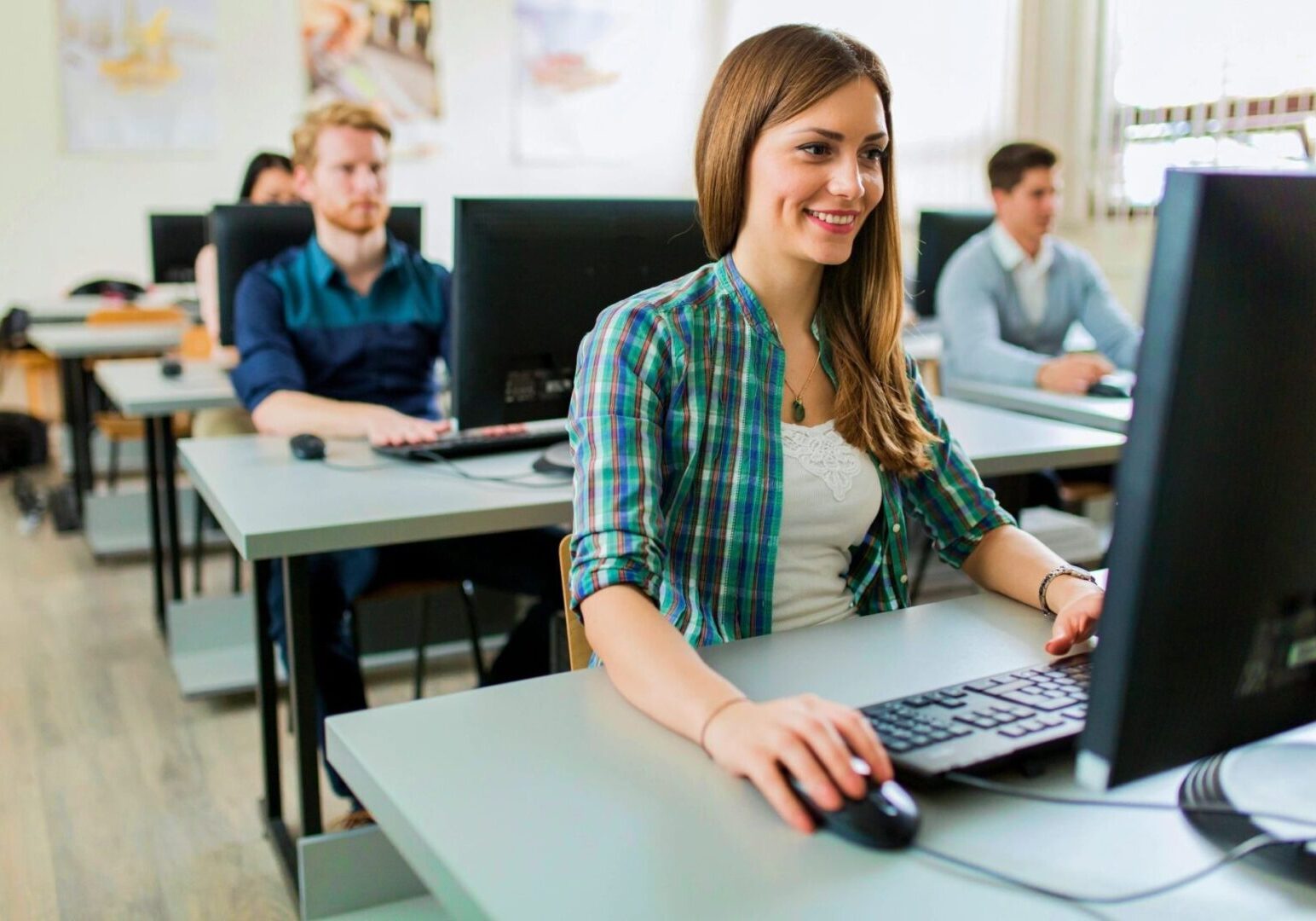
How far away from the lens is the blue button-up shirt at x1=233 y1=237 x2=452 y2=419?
2.46 metres

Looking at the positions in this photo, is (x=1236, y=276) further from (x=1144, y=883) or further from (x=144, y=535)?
(x=144, y=535)

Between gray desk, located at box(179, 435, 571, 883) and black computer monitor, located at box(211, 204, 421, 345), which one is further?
black computer monitor, located at box(211, 204, 421, 345)

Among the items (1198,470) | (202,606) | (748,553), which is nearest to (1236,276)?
(1198,470)

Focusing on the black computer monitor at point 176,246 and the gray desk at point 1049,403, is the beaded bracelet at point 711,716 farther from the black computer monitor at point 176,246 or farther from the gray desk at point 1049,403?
the black computer monitor at point 176,246

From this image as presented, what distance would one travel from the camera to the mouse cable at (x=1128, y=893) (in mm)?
711

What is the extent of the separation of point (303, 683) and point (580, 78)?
234 inches

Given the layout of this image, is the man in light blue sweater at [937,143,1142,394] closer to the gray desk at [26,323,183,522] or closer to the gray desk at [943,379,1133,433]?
the gray desk at [943,379,1133,433]

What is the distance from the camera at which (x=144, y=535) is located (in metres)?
4.07

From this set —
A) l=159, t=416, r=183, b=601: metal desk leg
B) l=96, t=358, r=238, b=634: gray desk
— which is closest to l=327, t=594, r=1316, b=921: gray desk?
l=96, t=358, r=238, b=634: gray desk

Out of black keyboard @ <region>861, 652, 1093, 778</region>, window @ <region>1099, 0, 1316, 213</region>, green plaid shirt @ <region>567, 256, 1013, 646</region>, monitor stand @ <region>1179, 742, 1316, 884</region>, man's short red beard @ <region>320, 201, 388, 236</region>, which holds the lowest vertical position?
monitor stand @ <region>1179, 742, 1316, 884</region>

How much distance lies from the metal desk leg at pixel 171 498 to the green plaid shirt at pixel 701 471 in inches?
86.7

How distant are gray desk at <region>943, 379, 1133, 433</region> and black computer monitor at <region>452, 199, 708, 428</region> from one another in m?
0.99

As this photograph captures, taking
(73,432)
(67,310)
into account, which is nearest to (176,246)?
(67,310)

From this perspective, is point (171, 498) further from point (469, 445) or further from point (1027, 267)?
point (1027, 267)
